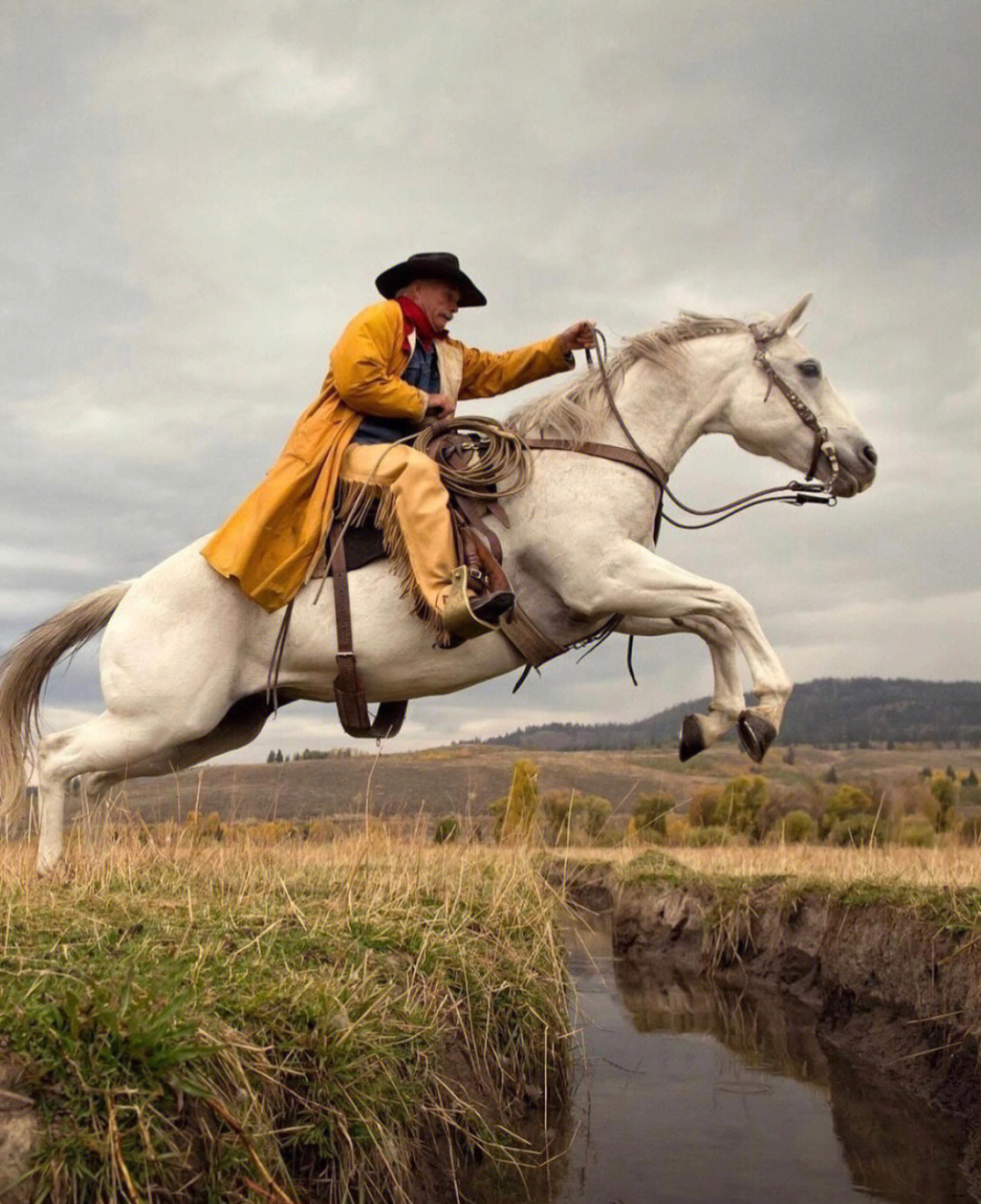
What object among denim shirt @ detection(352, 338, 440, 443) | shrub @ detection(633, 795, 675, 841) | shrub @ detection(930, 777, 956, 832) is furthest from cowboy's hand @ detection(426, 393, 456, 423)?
shrub @ detection(930, 777, 956, 832)

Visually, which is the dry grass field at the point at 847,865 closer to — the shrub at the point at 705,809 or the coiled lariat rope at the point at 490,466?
the coiled lariat rope at the point at 490,466

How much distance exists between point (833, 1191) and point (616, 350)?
15.0ft

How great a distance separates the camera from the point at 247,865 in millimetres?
7637

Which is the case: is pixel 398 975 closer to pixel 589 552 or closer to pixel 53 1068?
pixel 53 1068

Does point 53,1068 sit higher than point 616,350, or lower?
lower

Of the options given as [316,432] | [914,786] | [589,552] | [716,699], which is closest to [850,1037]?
[716,699]

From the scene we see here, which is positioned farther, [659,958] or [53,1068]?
[659,958]

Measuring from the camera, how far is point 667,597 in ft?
20.5

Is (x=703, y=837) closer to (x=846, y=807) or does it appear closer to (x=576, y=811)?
(x=576, y=811)

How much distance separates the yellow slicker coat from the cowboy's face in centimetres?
28

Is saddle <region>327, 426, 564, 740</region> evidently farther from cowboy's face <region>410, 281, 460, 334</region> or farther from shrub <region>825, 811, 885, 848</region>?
shrub <region>825, 811, 885, 848</region>

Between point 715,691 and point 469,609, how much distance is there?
4.93 ft

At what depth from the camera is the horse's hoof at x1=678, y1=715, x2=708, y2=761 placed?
6.33 m

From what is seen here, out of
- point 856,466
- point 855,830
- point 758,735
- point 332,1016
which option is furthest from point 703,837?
point 332,1016
